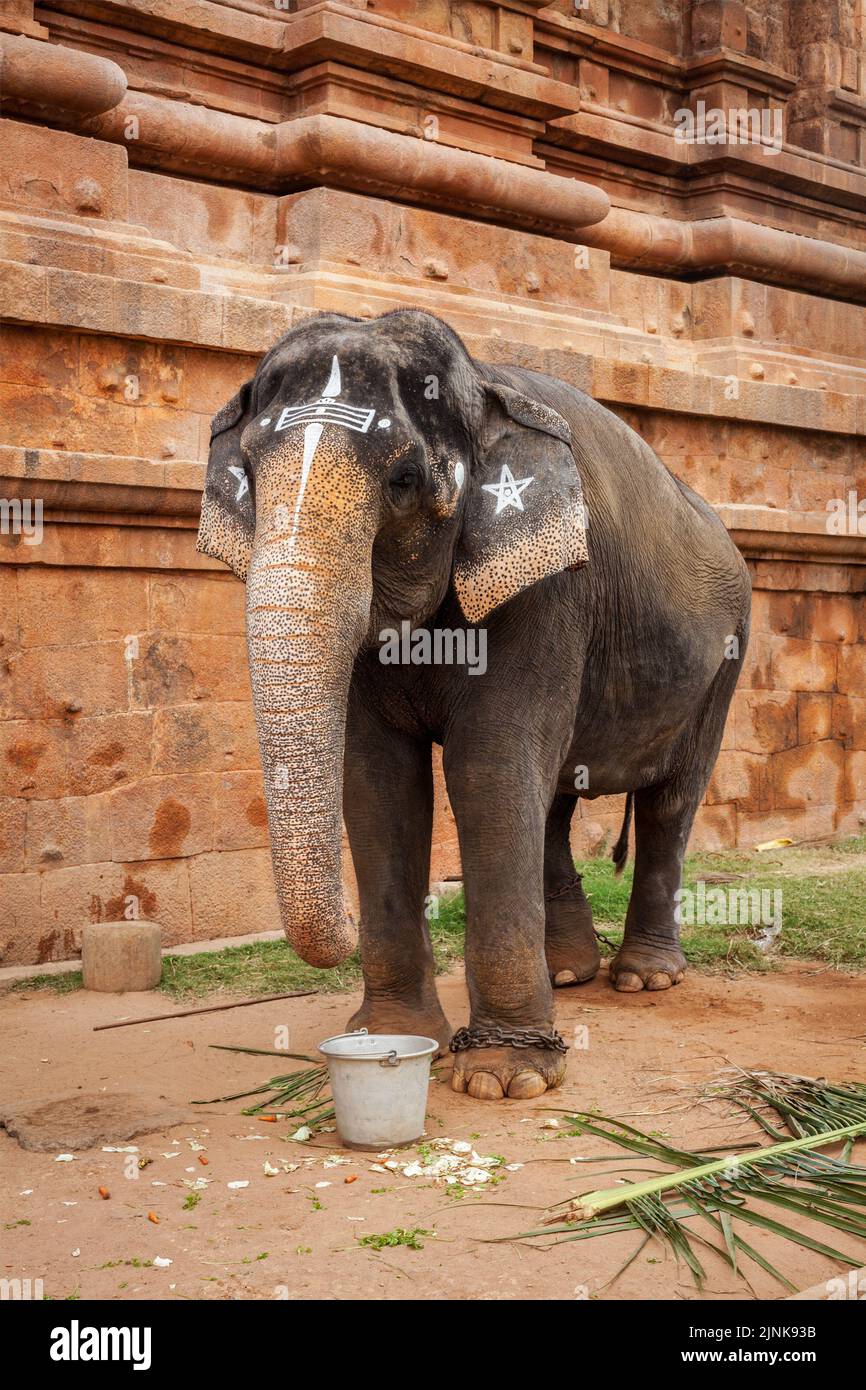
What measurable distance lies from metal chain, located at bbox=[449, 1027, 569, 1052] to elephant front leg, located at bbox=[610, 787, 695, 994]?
5.74 ft

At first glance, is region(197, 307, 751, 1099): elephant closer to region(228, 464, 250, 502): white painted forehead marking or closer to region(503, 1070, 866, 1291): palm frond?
region(228, 464, 250, 502): white painted forehead marking

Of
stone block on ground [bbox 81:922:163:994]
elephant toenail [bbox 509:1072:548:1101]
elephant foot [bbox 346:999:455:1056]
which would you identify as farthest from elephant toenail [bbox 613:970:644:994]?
stone block on ground [bbox 81:922:163:994]

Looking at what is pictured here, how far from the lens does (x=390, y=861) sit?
5672mm

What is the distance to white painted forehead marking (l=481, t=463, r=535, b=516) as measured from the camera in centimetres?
517

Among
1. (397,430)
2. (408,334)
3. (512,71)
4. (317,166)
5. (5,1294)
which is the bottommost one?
(5,1294)

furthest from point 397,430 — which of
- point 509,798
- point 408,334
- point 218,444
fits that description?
point 509,798

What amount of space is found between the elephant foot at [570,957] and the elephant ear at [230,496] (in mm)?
2851

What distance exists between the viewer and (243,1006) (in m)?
6.89

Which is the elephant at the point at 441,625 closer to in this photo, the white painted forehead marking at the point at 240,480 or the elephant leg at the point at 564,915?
the white painted forehead marking at the point at 240,480

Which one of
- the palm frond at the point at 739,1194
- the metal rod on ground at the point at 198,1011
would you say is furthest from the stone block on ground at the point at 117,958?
the palm frond at the point at 739,1194

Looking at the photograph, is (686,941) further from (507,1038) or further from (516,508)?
(516,508)

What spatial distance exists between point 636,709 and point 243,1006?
214 cm

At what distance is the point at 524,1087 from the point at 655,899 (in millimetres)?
2144
